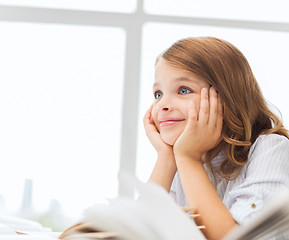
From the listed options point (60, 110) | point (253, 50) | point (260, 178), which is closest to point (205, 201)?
point (260, 178)

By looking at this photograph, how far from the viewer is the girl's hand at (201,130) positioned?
837mm

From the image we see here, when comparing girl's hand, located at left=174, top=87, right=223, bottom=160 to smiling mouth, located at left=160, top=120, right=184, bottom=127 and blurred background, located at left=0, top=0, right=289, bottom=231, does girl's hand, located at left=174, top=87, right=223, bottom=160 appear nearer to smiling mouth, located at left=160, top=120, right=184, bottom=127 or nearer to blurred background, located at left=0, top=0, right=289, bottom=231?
smiling mouth, located at left=160, top=120, right=184, bottom=127

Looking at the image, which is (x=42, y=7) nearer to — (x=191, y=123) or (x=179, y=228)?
(x=191, y=123)

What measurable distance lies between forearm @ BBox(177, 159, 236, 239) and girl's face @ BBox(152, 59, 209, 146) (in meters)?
0.11

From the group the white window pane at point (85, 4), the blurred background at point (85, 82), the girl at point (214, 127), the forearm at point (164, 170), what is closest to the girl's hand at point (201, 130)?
the girl at point (214, 127)

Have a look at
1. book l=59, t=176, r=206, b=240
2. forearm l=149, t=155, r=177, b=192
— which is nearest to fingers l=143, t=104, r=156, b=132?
forearm l=149, t=155, r=177, b=192

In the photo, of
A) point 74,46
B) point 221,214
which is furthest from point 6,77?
point 221,214

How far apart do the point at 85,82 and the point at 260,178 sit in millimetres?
1629

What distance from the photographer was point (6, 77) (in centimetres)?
221

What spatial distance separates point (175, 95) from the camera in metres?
0.89

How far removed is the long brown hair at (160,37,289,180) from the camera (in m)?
0.88

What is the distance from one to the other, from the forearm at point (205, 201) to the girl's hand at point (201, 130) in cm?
3

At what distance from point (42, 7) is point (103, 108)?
688 mm

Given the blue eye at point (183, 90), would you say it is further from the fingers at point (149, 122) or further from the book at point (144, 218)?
the book at point (144, 218)
